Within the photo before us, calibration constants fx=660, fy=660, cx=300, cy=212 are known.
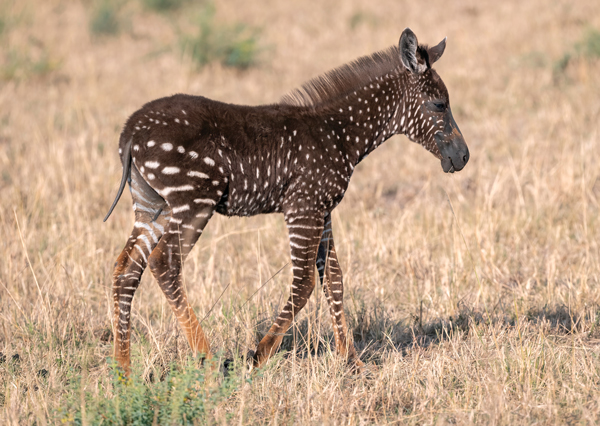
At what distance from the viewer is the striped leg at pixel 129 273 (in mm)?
5051

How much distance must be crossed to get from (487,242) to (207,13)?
38.6 ft

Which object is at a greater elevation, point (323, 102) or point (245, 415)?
point (323, 102)

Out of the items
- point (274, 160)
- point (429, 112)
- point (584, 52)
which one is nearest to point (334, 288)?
Answer: point (274, 160)

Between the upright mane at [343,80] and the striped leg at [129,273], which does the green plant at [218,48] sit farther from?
the striped leg at [129,273]

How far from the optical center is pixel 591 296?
21.1 feet

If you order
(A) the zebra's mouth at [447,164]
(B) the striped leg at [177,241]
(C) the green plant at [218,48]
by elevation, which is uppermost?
(C) the green plant at [218,48]

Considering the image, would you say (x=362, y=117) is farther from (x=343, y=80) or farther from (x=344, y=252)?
(x=344, y=252)

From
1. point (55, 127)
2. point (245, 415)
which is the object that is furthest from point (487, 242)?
point (55, 127)

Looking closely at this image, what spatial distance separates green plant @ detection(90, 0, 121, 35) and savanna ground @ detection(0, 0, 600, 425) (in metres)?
0.63

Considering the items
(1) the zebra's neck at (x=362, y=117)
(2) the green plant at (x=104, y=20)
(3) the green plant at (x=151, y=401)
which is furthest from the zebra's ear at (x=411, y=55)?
(2) the green plant at (x=104, y=20)

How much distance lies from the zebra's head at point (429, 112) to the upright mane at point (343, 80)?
8.4 inches

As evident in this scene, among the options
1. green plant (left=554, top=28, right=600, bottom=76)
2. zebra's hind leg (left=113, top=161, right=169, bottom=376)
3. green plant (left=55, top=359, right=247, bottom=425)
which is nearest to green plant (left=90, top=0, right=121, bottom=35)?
green plant (left=554, top=28, right=600, bottom=76)

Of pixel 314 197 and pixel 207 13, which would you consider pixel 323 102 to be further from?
pixel 207 13

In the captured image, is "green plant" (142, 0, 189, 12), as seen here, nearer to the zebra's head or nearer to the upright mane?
the upright mane
